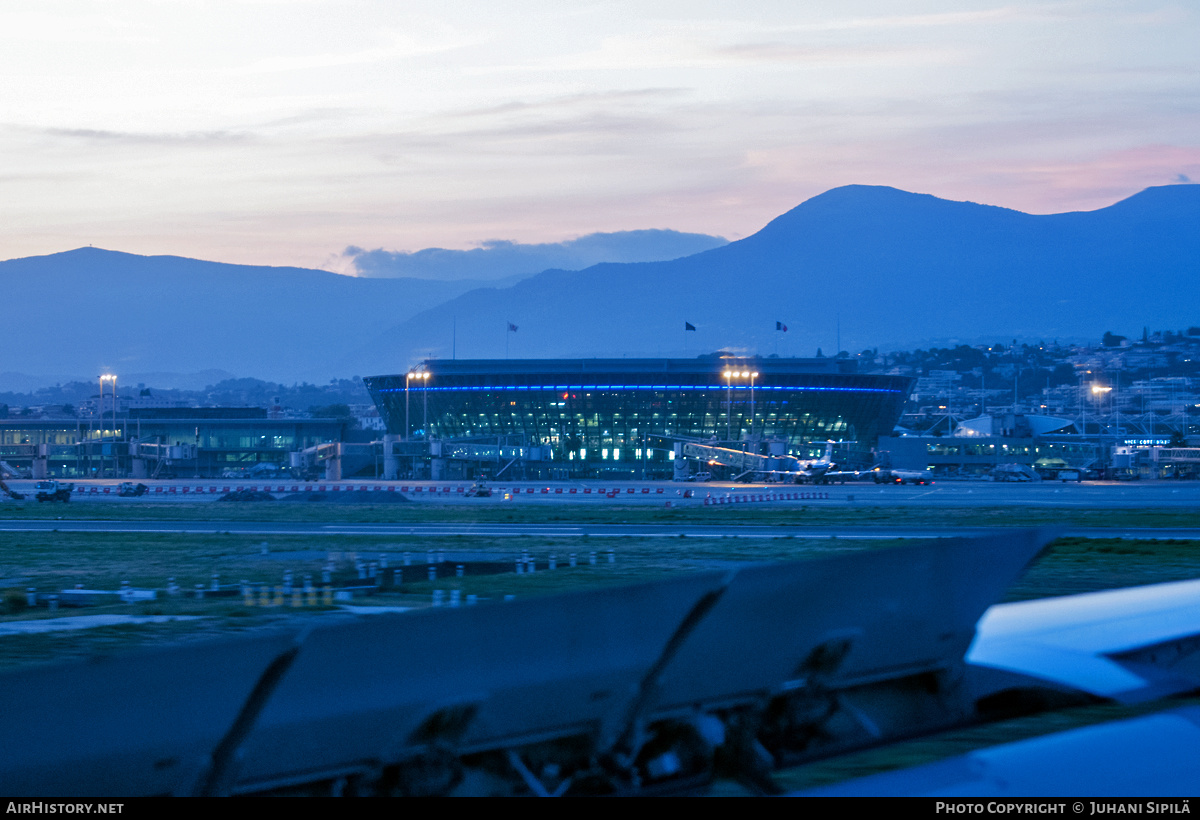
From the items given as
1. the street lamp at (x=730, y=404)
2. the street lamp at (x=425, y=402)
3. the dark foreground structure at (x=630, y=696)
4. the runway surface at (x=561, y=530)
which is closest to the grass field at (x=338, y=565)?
the runway surface at (x=561, y=530)

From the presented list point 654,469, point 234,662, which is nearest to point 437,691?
point 234,662

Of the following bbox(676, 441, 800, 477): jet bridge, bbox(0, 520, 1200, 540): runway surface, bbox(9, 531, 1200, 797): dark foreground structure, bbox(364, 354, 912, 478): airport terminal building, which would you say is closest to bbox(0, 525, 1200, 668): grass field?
bbox(0, 520, 1200, 540): runway surface

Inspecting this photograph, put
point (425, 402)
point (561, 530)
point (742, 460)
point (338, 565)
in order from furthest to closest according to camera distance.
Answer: point (425, 402) < point (742, 460) < point (561, 530) < point (338, 565)

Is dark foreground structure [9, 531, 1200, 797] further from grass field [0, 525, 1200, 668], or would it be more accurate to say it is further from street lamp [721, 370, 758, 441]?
street lamp [721, 370, 758, 441]

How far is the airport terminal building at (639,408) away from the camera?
155750 millimetres

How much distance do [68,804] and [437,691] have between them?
1478 millimetres

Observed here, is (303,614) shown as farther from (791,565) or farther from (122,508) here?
(122,508)

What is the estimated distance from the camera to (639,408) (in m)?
157

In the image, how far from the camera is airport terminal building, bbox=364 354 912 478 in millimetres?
155750

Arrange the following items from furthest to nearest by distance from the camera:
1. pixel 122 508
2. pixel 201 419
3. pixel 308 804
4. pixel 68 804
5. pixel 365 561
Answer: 1. pixel 201 419
2. pixel 122 508
3. pixel 365 561
4. pixel 308 804
5. pixel 68 804

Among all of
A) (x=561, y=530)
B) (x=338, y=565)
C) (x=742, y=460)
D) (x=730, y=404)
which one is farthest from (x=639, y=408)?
(x=338, y=565)

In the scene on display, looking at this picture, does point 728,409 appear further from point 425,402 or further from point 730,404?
point 425,402

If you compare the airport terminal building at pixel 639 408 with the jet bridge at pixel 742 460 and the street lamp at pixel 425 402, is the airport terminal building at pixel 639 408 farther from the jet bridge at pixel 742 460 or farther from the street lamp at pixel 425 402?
the jet bridge at pixel 742 460

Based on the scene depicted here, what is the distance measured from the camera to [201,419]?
167500mm
